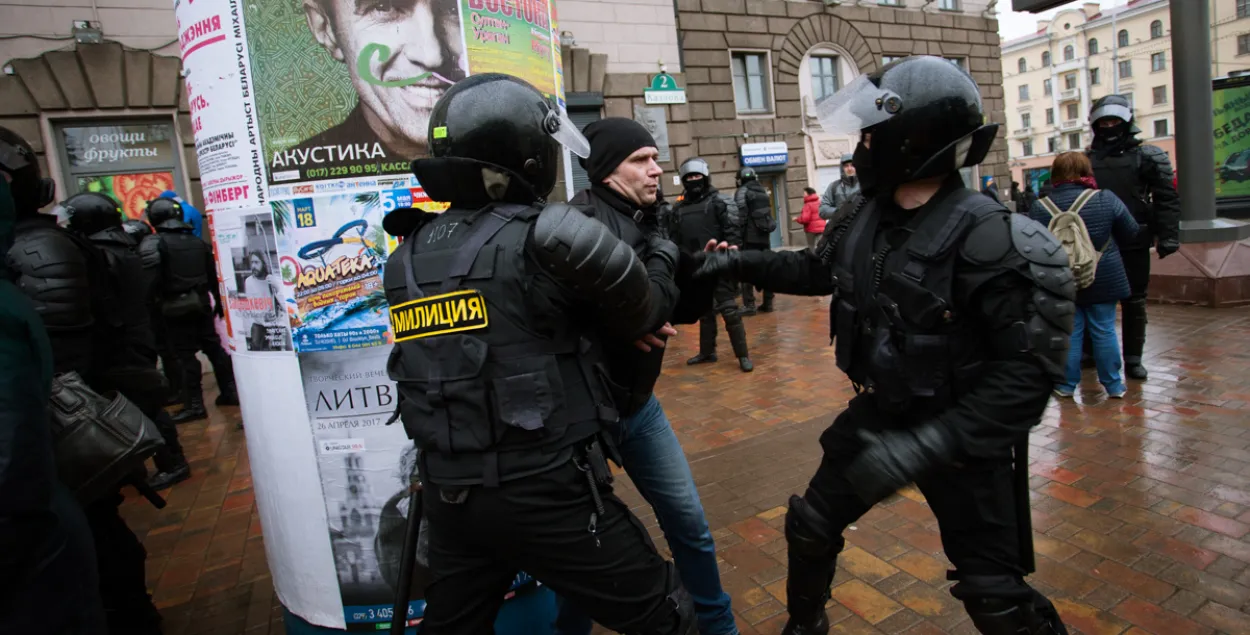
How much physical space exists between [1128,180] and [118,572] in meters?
7.11

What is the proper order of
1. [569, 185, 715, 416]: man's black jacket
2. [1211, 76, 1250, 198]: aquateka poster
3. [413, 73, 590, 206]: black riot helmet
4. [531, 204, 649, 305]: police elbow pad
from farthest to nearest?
[1211, 76, 1250, 198]: aquateka poster → [569, 185, 715, 416]: man's black jacket → [413, 73, 590, 206]: black riot helmet → [531, 204, 649, 305]: police elbow pad

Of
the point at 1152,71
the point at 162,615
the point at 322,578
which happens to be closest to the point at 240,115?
the point at 322,578

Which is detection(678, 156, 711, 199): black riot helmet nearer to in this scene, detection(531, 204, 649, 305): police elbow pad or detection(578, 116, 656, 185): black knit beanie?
detection(578, 116, 656, 185): black knit beanie

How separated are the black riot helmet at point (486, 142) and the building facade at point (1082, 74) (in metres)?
56.3

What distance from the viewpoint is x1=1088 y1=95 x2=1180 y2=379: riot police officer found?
5.58 metres

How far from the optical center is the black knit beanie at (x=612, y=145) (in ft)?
8.75

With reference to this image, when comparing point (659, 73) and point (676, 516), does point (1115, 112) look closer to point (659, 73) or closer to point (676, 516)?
point (676, 516)

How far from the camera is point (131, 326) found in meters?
4.45

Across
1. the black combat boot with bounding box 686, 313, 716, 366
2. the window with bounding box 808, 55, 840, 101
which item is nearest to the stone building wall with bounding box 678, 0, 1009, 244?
the window with bounding box 808, 55, 840, 101

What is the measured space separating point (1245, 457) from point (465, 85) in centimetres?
463

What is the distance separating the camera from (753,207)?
899 cm

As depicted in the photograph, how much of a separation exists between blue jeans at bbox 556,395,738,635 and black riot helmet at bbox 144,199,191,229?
6.32 m

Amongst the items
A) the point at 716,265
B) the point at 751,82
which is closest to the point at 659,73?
the point at 751,82

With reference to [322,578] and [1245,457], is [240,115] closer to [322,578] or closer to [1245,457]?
[322,578]
